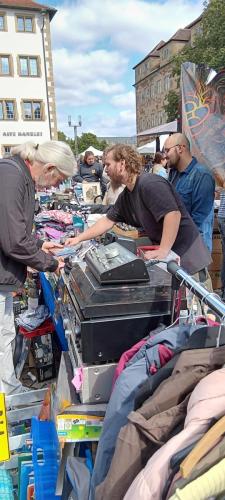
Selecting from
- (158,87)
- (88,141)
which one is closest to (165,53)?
(158,87)

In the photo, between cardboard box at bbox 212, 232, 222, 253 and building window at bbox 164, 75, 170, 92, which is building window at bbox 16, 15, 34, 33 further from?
building window at bbox 164, 75, 170, 92

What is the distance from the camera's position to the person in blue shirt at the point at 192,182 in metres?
3.28

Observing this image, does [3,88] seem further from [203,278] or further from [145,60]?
[145,60]

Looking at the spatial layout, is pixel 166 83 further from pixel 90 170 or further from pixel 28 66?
pixel 90 170

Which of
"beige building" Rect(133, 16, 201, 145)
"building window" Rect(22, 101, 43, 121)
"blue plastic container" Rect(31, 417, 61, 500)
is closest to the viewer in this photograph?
"blue plastic container" Rect(31, 417, 61, 500)

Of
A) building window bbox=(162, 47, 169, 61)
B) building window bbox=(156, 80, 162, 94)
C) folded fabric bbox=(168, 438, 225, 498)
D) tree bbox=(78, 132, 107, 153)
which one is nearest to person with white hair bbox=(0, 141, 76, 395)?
folded fabric bbox=(168, 438, 225, 498)

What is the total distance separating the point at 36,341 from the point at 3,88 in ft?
93.0

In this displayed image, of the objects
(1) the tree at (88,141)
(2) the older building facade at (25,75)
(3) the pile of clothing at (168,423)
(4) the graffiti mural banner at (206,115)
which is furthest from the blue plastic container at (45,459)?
(1) the tree at (88,141)

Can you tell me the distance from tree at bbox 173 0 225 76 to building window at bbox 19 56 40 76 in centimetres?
1003

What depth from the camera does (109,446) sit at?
3.92ft

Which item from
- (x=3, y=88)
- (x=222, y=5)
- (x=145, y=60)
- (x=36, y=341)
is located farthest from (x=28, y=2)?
(x=145, y=60)

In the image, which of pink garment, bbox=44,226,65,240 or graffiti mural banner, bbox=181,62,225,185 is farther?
graffiti mural banner, bbox=181,62,225,185

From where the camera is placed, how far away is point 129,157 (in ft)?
7.47

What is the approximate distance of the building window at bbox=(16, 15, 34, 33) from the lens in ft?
92.8
